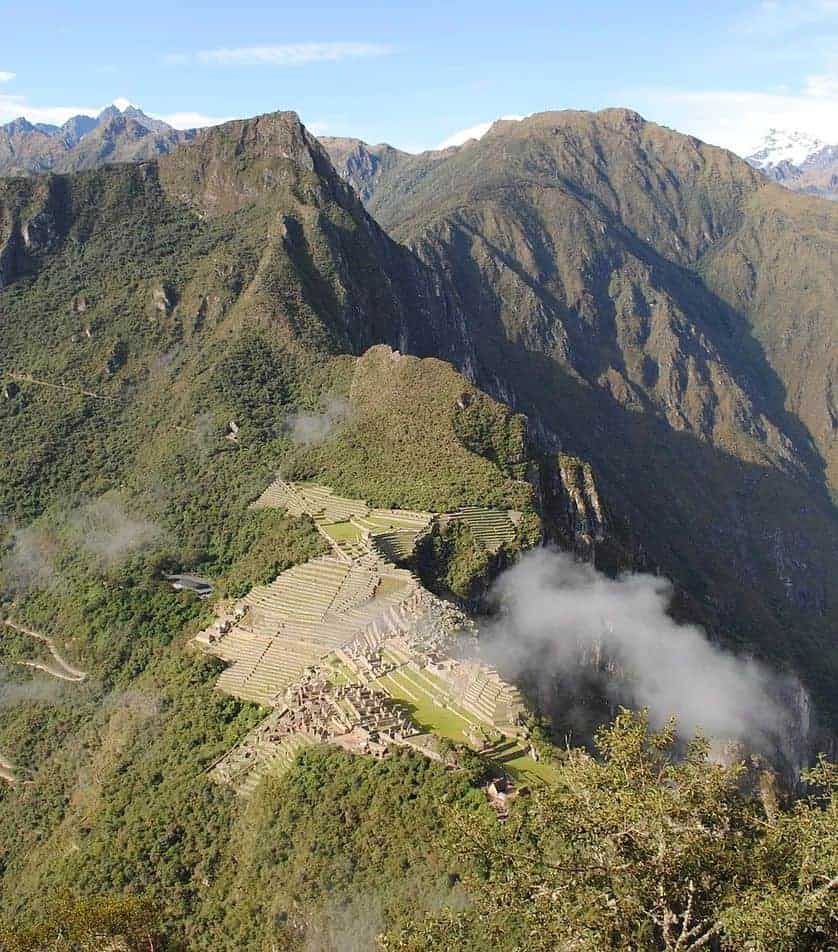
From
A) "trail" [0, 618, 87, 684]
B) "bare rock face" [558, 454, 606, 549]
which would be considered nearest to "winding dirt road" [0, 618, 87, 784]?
"trail" [0, 618, 87, 684]

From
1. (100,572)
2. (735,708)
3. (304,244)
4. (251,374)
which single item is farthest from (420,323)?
(735,708)

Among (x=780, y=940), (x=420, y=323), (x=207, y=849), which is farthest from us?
(x=420, y=323)

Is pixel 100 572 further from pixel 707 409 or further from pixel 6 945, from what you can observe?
pixel 707 409

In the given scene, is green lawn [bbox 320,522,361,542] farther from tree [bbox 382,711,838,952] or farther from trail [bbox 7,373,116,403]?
trail [bbox 7,373,116,403]

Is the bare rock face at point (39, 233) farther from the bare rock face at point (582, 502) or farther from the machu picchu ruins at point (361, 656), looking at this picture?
the bare rock face at point (582, 502)

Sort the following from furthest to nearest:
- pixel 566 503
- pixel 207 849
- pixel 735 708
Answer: pixel 566 503
pixel 735 708
pixel 207 849

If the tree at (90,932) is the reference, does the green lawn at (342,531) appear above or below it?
below

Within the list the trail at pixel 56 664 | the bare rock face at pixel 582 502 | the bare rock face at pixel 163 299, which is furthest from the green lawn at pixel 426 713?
the bare rock face at pixel 163 299
